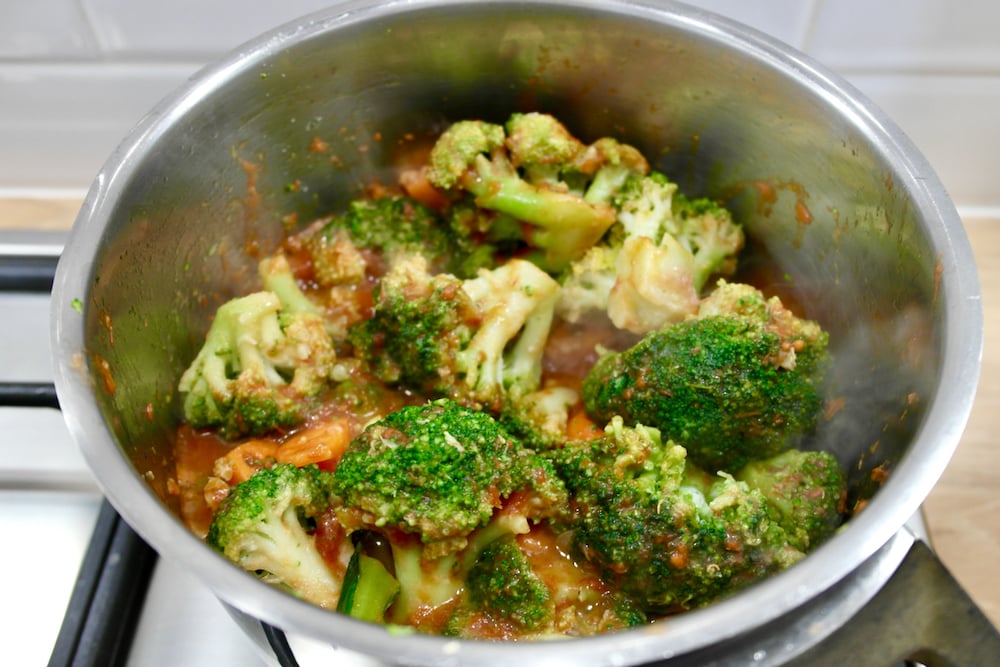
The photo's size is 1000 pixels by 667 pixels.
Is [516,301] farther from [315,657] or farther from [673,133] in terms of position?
[315,657]

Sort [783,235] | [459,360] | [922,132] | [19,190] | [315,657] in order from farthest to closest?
1. [19,190]
2. [922,132]
3. [783,235]
4. [459,360]
5. [315,657]

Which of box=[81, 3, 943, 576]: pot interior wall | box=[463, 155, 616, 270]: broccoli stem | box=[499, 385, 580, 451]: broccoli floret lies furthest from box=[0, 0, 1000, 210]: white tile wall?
box=[499, 385, 580, 451]: broccoli floret

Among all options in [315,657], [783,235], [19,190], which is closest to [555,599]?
[315,657]

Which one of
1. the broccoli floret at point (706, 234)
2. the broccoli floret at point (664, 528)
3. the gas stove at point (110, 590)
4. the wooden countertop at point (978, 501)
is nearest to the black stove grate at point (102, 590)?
the gas stove at point (110, 590)

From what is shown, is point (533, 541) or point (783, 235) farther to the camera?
point (783, 235)

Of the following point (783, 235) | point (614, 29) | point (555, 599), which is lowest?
point (555, 599)

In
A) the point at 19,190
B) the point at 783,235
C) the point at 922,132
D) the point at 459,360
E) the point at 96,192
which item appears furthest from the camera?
the point at 19,190
